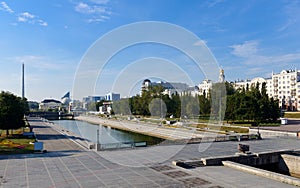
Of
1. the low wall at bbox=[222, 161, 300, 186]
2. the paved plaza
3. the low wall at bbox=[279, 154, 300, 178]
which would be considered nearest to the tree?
the paved plaza

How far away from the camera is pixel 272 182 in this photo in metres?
11.1

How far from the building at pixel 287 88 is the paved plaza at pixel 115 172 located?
64.1 m

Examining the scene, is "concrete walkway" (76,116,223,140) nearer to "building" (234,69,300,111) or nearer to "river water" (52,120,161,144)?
"river water" (52,120,161,144)

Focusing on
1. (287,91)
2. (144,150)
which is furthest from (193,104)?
(287,91)

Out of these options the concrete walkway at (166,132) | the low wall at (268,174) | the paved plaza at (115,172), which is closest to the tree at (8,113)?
the paved plaza at (115,172)

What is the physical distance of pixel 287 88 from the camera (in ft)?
266

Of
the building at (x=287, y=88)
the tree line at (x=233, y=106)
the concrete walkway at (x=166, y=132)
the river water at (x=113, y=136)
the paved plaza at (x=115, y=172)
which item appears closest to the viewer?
the paved plaza at (x=115, y=172)

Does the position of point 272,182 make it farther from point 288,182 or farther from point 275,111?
point 275,111

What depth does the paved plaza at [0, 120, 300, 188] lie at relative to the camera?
10805 millimetres

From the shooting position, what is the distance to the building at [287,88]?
249 ft

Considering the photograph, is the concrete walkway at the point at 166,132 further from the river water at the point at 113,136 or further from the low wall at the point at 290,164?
the low wall at the point at 290,164

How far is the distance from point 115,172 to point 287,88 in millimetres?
79565

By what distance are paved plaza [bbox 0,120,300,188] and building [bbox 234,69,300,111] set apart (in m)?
64.1

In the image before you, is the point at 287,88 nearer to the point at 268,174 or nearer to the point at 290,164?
the point at 290,164
